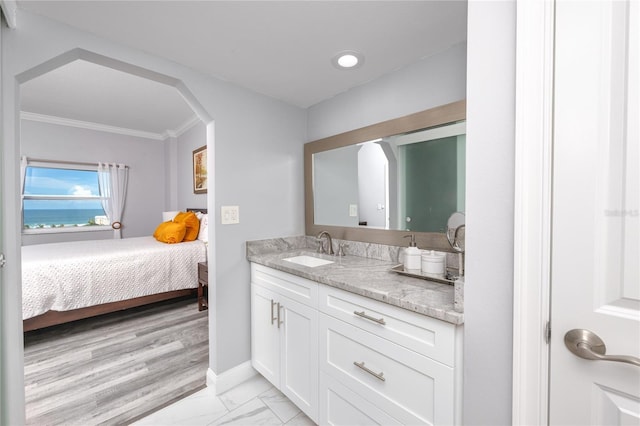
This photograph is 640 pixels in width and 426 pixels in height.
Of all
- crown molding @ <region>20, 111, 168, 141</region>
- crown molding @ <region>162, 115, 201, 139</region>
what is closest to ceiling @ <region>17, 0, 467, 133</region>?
crown molding @ <region>162, 115, 201, 139</region>

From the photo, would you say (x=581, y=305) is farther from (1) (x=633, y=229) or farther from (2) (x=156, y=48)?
(2) (x=156, y=48)

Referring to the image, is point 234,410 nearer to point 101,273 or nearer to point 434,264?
point 434,264

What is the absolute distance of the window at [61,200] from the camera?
13.3 ft

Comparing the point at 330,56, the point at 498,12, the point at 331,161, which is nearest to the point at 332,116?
the point at 331,161

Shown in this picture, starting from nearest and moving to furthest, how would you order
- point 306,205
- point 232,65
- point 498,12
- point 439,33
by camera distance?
point 498,12
point 439,33
point 232,65
point 306,205

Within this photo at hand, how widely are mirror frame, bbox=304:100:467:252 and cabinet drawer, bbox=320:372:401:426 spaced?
34.8 inches

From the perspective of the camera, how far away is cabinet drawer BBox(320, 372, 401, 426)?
1.20m

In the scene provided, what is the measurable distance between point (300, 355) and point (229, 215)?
1033 mm

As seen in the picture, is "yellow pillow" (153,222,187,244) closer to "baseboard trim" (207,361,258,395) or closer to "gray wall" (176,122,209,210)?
"gray wall" (176,122,209,210)

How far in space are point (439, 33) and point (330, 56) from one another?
0.60 m

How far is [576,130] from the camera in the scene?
2.40 ft

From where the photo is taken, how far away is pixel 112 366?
2148mm

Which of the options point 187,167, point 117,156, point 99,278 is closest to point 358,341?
point 99,278

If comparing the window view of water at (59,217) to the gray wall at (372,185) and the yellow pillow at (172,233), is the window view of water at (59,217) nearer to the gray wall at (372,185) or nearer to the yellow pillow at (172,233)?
the yellow pillow at (172,233)
